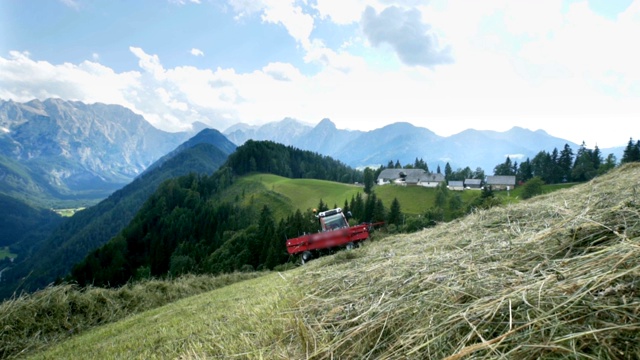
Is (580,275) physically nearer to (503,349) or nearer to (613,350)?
(613,350)

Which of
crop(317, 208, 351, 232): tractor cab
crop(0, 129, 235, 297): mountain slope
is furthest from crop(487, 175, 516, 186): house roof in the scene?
crop(0, 129, 235, 297): mountain slope

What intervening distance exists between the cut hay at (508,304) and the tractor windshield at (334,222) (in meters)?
14.9

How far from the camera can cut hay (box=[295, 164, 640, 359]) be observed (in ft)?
4.66

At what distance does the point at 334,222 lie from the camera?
18.5 meters

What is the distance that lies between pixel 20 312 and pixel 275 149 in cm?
13523

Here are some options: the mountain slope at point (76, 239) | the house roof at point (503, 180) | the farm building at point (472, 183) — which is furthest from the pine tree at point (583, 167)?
the mountain slope at point (76, 239)

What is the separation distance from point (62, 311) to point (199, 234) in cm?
7511

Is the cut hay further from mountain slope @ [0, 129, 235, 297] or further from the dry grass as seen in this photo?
mountain slope @ [0, 129, 235, 297]

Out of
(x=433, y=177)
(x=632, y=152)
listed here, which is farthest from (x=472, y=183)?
(x=632, y=152)

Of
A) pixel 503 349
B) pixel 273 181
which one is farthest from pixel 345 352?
pixel 273 181

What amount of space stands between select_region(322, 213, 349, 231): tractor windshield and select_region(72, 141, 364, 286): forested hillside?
1670 cm

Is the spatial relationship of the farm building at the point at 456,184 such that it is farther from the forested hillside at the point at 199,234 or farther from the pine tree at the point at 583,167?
the forested hillside at the point at 199,234

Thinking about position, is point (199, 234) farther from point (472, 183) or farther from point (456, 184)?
point (472, 183)

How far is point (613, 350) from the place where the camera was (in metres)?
1.30
